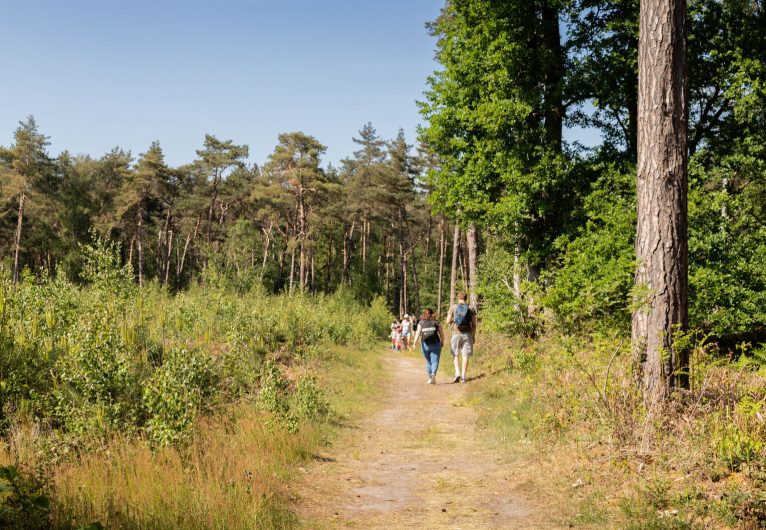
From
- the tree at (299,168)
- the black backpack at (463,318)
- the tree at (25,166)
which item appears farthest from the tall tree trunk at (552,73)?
the tree at (25,166)

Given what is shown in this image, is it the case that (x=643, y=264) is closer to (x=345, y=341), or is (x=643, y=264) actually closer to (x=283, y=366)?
(x=283, y=366)

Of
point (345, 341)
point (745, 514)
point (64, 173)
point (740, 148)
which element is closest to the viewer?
point (745, 514)

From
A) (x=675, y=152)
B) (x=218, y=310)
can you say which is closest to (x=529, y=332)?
(x=675, y=152)

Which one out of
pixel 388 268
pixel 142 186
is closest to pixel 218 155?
pixel 142 186

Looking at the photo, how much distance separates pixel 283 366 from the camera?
523 inches

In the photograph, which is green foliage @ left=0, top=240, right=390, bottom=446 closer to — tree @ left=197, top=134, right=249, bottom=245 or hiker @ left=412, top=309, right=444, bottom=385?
hiker @ left=412, top=309, right=444, bottom=385

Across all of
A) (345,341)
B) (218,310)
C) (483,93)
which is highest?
(483,93)

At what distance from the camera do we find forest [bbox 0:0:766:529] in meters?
5.27

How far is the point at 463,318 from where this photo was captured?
556 inches

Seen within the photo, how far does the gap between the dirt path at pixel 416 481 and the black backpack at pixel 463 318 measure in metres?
3.62

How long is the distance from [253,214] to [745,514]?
61.6m

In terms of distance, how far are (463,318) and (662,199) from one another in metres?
7.70

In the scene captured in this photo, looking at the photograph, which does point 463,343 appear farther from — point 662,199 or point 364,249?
point 364,249

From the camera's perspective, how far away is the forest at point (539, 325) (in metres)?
5.27
